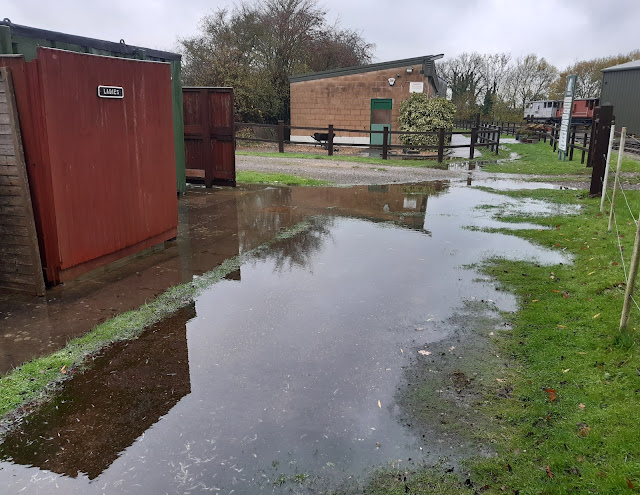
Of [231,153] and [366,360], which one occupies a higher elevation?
[231,153]

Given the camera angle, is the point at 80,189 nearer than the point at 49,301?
No

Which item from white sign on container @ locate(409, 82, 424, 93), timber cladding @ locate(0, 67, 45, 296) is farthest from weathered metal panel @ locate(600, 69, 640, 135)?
timber cladding @ locate(0, 67, 45, 296)

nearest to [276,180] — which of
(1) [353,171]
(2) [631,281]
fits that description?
(1) [353,171]

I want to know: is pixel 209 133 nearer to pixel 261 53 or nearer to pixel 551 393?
pixel 551 393

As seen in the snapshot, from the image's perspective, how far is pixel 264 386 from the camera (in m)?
3.97

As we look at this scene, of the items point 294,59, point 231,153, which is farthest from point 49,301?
point 294,59

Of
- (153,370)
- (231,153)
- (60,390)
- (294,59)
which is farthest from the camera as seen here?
(294,59)

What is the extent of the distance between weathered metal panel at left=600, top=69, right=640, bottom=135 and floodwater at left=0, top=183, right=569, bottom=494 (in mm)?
30117

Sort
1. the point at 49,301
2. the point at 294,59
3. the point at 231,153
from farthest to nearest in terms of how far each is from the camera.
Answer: the point at 294,59 → the point at 231,153 → the point at 49,301

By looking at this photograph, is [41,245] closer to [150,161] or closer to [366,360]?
[150,161]

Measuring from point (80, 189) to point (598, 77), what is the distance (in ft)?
225

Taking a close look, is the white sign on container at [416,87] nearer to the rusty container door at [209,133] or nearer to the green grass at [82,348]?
the rusty container door at [209,133]

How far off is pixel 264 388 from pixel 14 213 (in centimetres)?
347

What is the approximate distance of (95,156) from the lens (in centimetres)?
614
